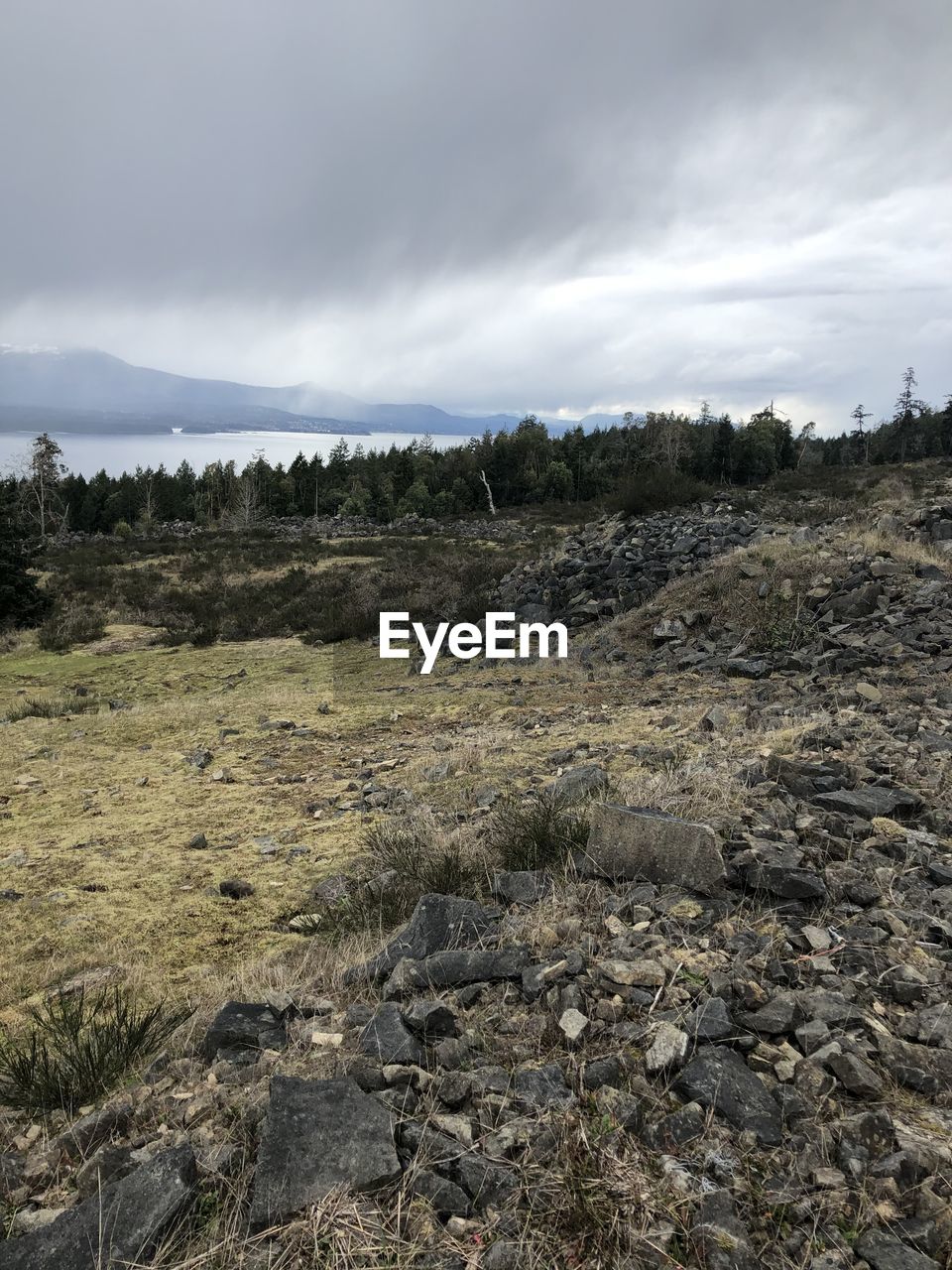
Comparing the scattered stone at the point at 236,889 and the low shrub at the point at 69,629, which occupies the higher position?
the low shrub at the point at 69,629

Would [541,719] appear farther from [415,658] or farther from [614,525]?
[614,525]

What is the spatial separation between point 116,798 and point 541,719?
15.1ft

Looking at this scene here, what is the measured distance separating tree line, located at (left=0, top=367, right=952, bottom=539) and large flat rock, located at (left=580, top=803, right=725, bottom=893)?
54.1 m

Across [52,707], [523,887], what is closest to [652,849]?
[523,887]

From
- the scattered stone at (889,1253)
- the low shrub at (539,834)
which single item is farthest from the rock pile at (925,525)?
the scattered stone at (889,1253)

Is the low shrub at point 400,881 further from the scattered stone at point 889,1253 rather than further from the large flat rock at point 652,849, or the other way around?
the scattered stone at point 889,1253

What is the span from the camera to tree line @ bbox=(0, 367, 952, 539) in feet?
201

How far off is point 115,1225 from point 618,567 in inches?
601

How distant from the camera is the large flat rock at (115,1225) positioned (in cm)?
181

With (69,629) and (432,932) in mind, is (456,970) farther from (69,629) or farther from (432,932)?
(69,629)

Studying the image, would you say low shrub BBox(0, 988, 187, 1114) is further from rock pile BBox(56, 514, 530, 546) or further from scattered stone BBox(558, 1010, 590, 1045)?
rock pile BBox(56, 514, 530, 546)

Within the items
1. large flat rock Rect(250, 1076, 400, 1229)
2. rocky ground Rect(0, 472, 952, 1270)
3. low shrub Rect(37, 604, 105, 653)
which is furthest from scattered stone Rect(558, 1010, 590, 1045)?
low shrub Rect(37, 604, 105, 653)

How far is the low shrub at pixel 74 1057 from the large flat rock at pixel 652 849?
216cm

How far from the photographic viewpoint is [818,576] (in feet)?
38.8
